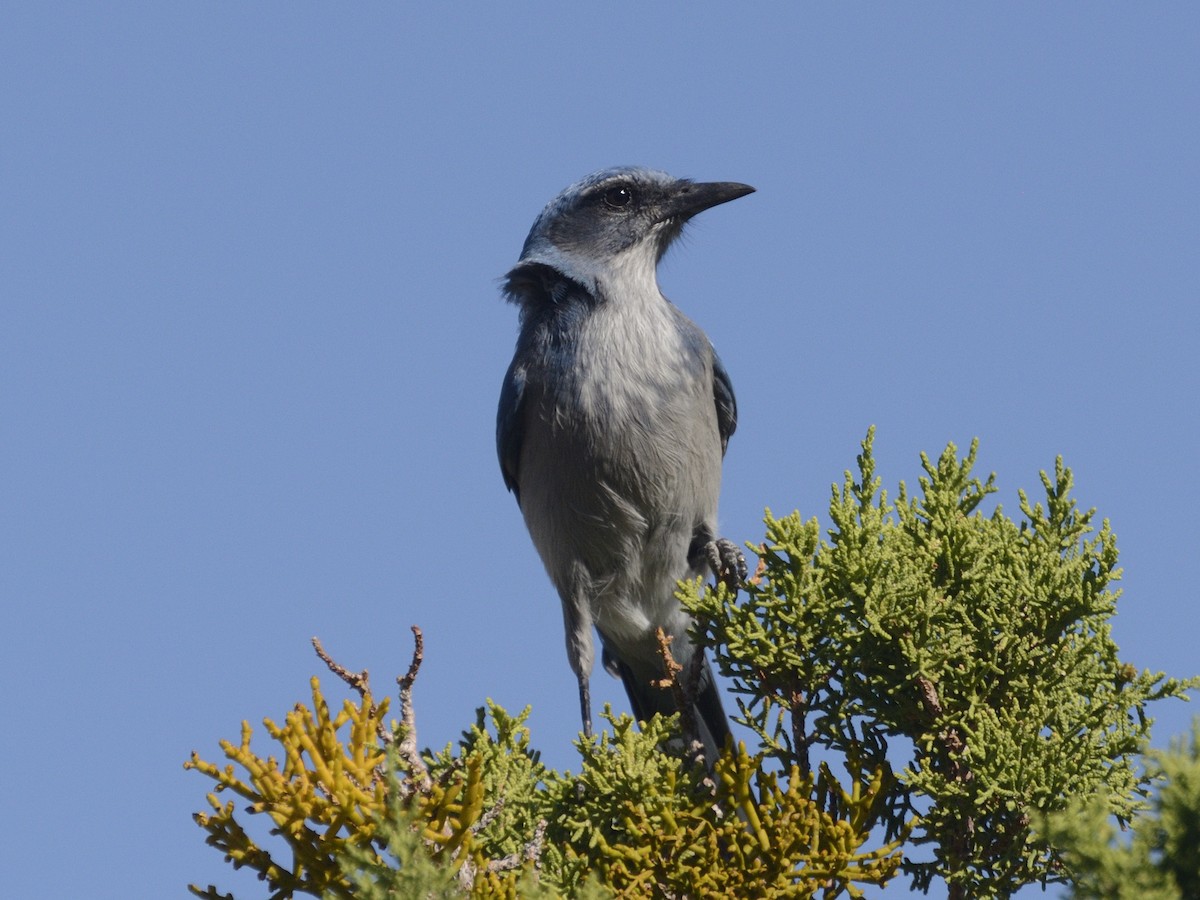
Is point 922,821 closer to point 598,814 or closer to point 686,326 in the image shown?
point 598,814

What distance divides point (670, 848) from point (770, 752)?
489mm

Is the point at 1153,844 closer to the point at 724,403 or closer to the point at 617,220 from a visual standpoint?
the point at 724,403

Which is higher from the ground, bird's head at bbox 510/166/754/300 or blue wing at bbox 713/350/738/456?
bird's head at bbox 510/166/754/300

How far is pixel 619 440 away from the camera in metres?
5.95

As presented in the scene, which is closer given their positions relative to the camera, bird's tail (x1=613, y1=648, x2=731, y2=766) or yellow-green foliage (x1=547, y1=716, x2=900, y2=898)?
yellow-green foliage (x1=547, y1=716, x2=900, y2=898)

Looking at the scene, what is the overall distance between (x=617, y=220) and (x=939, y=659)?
10.5 feet

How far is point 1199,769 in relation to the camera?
2418mm

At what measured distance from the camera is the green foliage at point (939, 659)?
159 inches

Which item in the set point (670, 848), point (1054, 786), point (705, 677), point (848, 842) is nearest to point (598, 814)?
point (670, 848)

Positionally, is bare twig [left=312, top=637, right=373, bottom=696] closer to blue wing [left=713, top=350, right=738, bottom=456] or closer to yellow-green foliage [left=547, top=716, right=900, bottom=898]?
yellow-green foliage [left=547, top=716, right=900, bottom=898]

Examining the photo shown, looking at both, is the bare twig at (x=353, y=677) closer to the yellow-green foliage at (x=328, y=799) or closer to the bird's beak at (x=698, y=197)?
the yellow-green foliage at (x=328, y=799)

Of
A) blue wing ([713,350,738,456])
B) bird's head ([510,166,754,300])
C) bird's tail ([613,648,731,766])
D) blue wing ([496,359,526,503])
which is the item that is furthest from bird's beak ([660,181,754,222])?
bird's tail ([613,648,731,766])

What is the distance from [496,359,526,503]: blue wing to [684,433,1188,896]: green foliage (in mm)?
2188

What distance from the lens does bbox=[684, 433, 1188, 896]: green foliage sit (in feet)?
13.2
